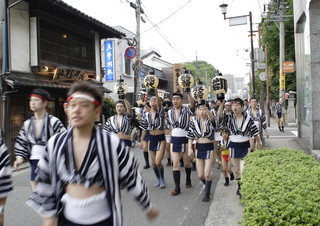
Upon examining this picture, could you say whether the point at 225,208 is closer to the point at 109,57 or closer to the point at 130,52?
the point at 130,52

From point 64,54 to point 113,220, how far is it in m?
13.7

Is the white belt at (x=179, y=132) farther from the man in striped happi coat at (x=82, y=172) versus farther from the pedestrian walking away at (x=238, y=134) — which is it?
the man in striped happi coat at (x=82, y=172)

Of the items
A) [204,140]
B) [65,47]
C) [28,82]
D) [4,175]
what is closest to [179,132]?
[204,140]

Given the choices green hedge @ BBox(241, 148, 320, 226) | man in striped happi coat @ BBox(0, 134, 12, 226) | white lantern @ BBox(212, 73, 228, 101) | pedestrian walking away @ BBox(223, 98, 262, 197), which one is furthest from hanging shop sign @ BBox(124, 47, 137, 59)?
man in striped happi coat @ BBox(0, 134, 12, 226)

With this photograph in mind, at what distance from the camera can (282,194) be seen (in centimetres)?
320

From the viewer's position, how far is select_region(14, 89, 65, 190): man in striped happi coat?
197 inches

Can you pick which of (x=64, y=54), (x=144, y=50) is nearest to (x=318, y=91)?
(x=64, y=54)

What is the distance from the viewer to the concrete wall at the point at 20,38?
11875 millimetres

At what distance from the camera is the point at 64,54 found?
14938 millimetres

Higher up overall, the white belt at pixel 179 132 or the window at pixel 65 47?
the window at pixel 65 47

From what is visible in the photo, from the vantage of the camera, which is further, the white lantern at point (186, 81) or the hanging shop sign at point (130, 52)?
the hanging shop sign at point (130, 52)

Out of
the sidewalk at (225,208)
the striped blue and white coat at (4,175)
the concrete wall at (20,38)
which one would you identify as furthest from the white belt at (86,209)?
the concrete wall at (20,38)

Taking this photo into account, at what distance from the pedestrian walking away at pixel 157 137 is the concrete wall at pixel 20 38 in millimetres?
7027

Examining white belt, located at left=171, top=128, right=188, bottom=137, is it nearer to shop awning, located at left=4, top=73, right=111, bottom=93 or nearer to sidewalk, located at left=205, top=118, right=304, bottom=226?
sidewalk, located at left=205, top=118, right=304, bottom=226
